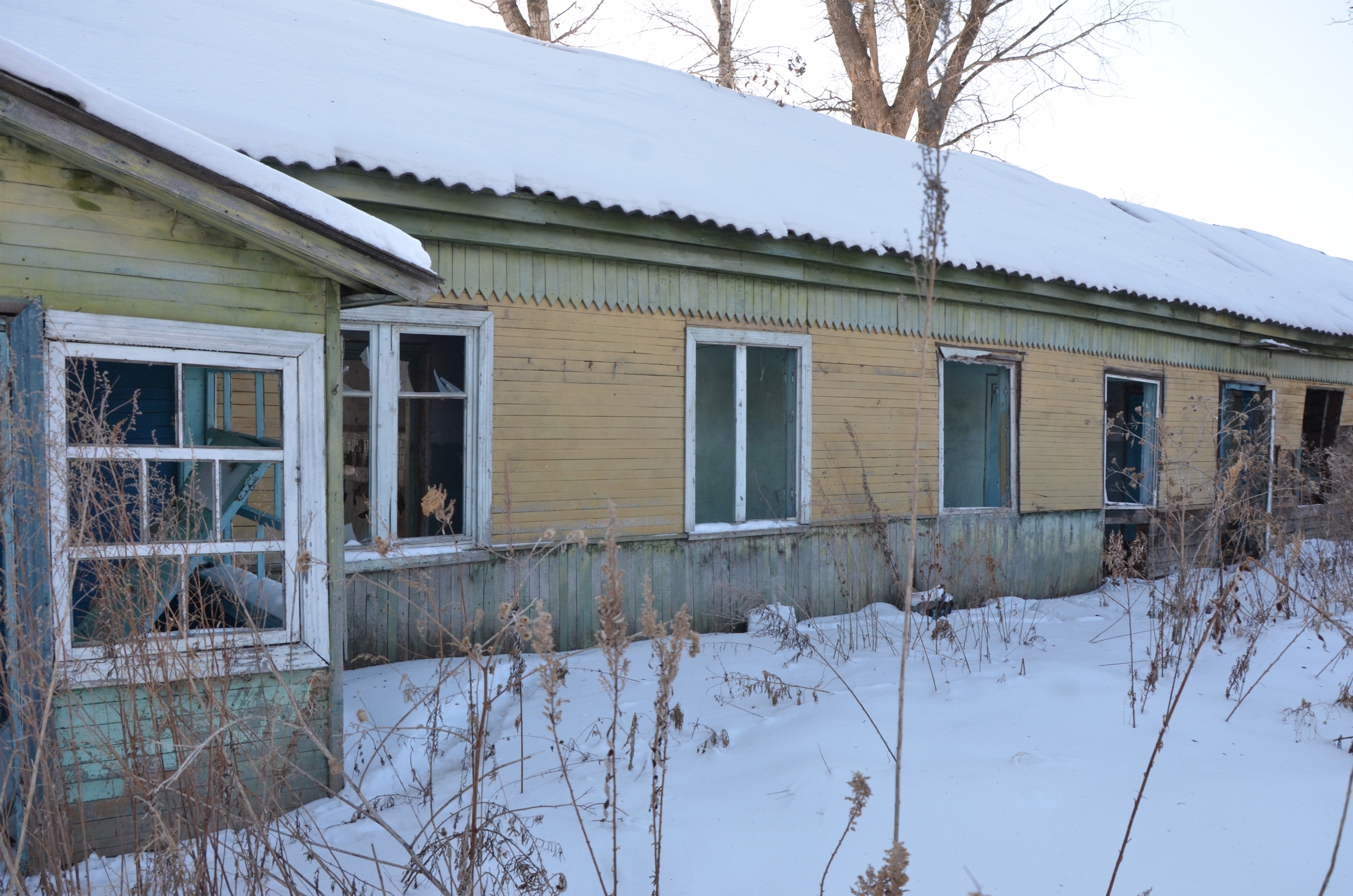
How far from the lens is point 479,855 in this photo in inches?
106

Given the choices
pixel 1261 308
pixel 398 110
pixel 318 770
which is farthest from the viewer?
pixel 1261 308

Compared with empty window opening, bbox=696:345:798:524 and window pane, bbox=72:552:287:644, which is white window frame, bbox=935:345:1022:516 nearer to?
empty window opening, bbox=696:345:798:524

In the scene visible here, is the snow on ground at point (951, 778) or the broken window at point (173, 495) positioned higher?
the broken window at point (173, 495)

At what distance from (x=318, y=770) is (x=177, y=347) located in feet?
5.99

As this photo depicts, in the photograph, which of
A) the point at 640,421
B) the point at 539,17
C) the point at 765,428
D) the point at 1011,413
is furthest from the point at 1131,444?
the point at 539,17

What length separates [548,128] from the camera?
6.64 meters

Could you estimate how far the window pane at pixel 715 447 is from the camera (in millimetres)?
9883

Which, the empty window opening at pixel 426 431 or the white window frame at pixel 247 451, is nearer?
the white window frame at pixel 247 451

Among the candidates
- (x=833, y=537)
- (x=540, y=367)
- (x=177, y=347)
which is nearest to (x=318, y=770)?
(x=177, y=347)

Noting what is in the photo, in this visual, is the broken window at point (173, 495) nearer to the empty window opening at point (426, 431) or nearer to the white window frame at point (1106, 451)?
the empty window opening at point (426, 431)

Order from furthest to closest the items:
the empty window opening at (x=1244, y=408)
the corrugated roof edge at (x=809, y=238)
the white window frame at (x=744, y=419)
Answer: the empty window opening at (x=1244, y=408) < the white window frame at (x=744, y=419) < the corrugated roof edge at (x=809, y=238)

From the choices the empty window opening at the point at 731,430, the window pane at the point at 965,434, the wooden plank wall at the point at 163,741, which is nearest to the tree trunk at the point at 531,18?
the empty window opening at the point at 731,430

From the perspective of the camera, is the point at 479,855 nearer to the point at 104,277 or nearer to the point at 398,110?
the point at 104,277

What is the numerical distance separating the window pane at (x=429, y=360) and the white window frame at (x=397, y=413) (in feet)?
5.15
